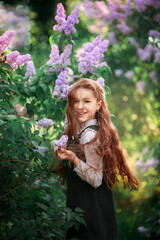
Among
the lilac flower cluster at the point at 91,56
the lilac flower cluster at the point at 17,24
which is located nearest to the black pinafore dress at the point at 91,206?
the lilac flower cluster at the point at 91,56

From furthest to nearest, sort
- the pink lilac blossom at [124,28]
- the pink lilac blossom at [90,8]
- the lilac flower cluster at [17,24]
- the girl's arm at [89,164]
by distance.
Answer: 1. the pink lilac blossom at [90,8]
2. the pink lilac blossom at [124,28]
3. the lilac flower cluster at [17,24]
4. the girl's arm at [89,164]

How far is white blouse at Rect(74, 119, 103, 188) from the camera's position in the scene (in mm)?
1700

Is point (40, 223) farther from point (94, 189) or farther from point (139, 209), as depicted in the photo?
point (139, 209)

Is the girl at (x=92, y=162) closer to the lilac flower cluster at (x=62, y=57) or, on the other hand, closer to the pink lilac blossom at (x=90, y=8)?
the lilac flower cluster at (x=62, y=57)

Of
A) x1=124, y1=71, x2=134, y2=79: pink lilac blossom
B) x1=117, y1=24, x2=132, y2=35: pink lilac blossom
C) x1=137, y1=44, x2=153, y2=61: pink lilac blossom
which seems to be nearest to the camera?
x1=137, y1=44, x2=153, y2=61: pink lilac blossom

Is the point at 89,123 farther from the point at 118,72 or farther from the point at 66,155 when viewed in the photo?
the point at 118,72

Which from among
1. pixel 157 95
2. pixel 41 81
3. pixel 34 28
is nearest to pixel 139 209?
pixel 157 95

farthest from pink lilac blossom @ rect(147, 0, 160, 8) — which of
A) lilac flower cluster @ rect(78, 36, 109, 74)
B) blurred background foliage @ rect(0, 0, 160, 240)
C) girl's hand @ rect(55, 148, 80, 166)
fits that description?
girl's hand @ rect(55, 148, 80, 166)

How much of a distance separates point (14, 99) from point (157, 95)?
2528mm

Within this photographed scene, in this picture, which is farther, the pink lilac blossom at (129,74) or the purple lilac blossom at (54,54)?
the pink lilac blossom at (129,74)

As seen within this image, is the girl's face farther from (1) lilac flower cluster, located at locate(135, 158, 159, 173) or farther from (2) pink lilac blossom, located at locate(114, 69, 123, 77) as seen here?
(2) pink lilac blossom, located at locate(114, 69, 123, 77)

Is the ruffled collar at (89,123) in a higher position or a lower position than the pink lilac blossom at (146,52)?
higher

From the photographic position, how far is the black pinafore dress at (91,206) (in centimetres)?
181

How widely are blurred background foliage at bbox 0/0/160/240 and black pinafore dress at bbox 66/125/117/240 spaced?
18 cm
